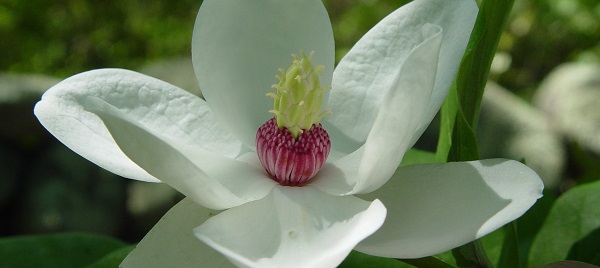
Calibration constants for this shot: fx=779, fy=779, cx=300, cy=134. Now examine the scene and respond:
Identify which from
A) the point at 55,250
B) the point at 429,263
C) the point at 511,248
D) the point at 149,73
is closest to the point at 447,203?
the point at 429,263

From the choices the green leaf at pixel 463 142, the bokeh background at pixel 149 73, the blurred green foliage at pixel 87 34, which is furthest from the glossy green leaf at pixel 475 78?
the blurred green foliage at pixel 87 34

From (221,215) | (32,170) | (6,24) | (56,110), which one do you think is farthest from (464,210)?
(6,24)

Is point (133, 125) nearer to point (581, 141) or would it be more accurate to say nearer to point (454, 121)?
point (454, 121)

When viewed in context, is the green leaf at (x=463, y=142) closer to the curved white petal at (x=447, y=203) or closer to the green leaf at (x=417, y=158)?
the curved white petal at (x=447, y=203)

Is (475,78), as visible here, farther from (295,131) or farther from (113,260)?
(113,260)

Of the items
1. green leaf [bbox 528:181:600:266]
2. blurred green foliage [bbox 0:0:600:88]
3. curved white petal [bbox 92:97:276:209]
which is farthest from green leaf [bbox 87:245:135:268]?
blurred green foliage [bbox 0:0:600:88]
